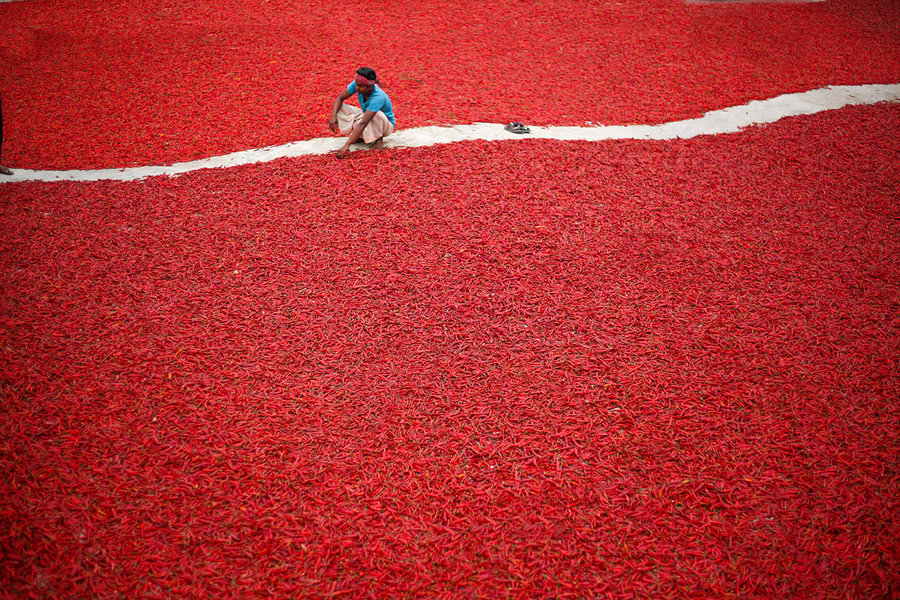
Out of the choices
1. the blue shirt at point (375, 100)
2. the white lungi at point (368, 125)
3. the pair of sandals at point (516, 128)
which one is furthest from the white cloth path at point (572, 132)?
the blue shirt at point (375, 100)

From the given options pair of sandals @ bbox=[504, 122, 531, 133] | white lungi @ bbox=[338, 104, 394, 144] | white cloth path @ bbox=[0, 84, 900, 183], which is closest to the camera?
white cloth path @ bbox=[0, 84, 900, 183]

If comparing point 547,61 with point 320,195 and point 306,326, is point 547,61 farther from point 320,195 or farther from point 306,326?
point 306,326

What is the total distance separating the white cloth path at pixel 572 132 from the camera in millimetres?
6105

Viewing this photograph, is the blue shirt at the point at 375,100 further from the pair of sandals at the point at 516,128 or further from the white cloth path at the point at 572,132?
the pair of sandals at the point at 516,128

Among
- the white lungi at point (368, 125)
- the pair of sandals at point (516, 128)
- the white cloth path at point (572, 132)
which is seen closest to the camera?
the white cloth path at point (572, 132)

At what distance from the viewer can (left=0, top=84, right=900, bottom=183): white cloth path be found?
20.0 ft

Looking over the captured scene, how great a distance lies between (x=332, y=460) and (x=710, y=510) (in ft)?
8.40

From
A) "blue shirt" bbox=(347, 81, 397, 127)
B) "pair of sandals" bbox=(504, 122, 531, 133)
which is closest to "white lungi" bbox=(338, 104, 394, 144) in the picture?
"blue shirt" bbox=(347, 81, 397, 127)

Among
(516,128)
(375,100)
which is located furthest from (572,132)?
(375,100)

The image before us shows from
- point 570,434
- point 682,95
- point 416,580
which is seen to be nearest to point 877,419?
point 570,434

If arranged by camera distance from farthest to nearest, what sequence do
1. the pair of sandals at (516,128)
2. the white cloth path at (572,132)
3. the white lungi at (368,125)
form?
the pair of sandals at (516,128)
the white lungi at (368,125)
the white cloth path at (572,132)

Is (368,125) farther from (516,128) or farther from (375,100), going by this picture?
(516,128)

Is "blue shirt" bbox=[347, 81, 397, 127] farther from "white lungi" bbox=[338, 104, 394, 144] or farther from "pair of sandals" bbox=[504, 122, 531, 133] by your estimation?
"pair of sandals" bbox=[504, 122, 531, 133]

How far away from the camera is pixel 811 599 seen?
2855 millimetres
